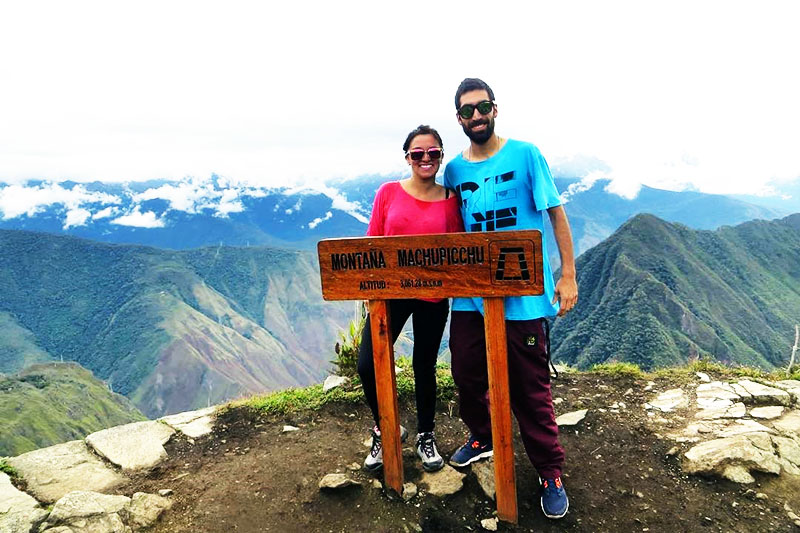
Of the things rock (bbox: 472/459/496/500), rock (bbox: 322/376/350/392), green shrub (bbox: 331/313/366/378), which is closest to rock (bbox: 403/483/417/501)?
rock (bbox: 472/459/496/500)

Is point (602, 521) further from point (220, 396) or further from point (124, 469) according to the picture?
point (220, 396)

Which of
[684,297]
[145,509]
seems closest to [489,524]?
[145,509]

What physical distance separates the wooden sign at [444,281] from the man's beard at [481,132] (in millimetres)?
779

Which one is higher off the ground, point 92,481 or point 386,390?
point 386,390

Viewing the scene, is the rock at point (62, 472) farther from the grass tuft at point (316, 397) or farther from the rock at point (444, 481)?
the rock at point (444, 481)

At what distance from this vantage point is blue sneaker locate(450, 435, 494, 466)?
14.4ft

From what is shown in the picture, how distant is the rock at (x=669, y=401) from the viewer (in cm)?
562

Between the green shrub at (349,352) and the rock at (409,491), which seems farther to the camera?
the green shrub at (349,352)

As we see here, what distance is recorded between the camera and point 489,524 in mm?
3717

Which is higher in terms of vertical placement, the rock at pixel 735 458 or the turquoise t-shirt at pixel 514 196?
the turquoise t-shirt at pixel 514 196

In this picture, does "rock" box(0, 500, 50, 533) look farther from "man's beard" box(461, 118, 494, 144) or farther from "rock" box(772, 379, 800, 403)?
"rock" box(772, 379, 800, 403)

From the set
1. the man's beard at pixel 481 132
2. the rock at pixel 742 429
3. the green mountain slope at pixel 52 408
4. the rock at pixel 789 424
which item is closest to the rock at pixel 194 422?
the man's beard at pixel 481 132

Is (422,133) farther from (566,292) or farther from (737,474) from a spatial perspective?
(737,474)

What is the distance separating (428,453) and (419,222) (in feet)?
6.86
